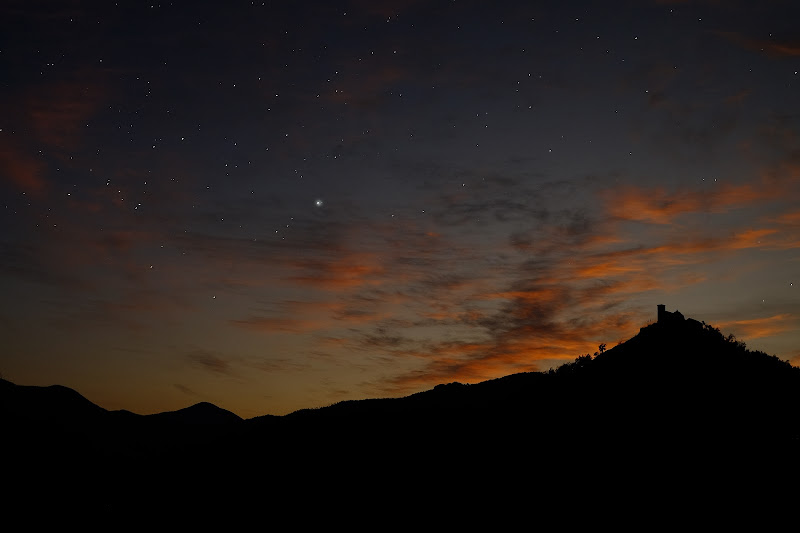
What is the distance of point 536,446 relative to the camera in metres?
40.8

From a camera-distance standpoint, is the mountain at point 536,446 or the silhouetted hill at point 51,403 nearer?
the mountain at point 536,446

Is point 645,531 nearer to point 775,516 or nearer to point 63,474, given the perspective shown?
point 775,516

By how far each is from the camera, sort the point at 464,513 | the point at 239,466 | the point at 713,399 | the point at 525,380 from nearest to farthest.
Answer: the point at 464,513, the point at 713,399, the point at 239,466, the point at 525,380

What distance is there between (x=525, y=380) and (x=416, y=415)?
45.5 ft

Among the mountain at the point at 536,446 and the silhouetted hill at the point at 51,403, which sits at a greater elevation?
the silhouetted hill at the point at 51,403

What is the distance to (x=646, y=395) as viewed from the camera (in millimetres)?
40812

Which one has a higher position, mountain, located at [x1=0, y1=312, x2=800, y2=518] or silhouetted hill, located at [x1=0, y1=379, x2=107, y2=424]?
silhouetted hill, located at [x1=0, y1=379, x2=107, y2=424]

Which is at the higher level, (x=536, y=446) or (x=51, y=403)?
(x=51, y=403)

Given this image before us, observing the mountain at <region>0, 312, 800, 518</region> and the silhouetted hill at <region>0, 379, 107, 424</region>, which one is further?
A: the silhouetted hill at <region>0, 379, 107, 424</region>

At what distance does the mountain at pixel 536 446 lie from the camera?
3422 centimetres

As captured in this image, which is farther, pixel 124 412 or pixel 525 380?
pixel 124 412

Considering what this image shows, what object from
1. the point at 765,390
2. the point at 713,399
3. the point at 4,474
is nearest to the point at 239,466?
the point at 4,474

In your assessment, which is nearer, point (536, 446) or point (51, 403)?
point (536, 446)

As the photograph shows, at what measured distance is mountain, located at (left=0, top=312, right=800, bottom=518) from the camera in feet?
112
